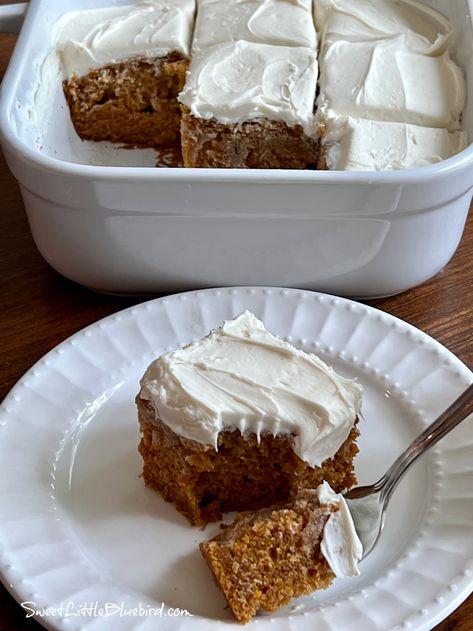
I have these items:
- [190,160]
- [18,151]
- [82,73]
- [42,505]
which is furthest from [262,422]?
[82,73]

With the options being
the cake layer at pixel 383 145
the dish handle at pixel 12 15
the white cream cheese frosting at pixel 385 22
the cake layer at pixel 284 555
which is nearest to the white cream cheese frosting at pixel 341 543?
the cake layer at pixel 284 555

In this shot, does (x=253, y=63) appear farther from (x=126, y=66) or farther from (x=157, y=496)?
(x=157, y=496)

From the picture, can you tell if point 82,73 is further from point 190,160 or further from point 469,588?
point 469,588

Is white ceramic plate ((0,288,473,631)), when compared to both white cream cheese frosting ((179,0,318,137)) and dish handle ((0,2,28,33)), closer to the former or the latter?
white cream cheese frosting ((179,0,318,137))

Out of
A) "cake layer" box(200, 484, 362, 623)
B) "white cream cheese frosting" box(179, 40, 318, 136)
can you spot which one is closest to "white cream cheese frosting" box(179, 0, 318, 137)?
"white cream cheese frosting" box(179, 40, 318, 136)

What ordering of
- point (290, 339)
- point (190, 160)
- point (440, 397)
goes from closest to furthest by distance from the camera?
point (440, 397)
point (290, 339)
point (190, 160)

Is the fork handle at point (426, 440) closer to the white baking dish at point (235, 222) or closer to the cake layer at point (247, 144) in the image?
the white baking dish at point (235, 222)

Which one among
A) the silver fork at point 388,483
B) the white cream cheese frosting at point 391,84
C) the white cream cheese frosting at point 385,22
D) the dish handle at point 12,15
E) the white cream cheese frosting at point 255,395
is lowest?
the silver fork at point 388,483
